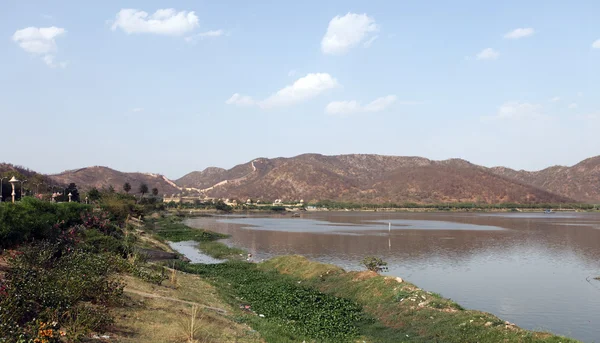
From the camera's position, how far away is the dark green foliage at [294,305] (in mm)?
13641

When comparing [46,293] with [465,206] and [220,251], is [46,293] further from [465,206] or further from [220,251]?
[465,206]

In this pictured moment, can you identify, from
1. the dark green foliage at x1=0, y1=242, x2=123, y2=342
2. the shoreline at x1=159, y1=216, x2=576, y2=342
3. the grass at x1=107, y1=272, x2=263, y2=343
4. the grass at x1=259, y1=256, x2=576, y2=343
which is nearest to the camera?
the dark green foliage at x1=0, y1=242, x2=123, y2=342

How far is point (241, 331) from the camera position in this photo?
12.1m

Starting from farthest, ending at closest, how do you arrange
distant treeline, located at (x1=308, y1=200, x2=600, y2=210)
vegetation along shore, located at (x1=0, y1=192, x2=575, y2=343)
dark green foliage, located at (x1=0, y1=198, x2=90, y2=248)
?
distant treeline, located at (x1=308, y1=200, x2=600, y2=210) → dark green foliage, located at (x1=0, y1=198, x2=90, y2=248) → vegetation along shore, located at (x1=0, y1=192, x2=575, y2=343)

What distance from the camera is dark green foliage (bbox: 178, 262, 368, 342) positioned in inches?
537

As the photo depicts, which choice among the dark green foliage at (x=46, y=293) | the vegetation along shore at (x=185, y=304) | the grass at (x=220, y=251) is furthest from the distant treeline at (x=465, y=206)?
the dark green foliage at (x=46, y=293)

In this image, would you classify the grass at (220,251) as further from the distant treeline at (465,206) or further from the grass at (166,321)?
the distant treeline at (465,206)

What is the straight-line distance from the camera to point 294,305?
17.4 metres

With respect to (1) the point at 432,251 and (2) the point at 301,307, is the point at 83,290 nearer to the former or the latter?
(2) the point at 301,307

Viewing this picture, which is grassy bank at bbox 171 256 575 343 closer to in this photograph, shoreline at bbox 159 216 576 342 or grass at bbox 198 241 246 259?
shoreline at bbox 159 216 576 342

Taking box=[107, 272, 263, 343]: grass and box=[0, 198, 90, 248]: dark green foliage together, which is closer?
box=[107, 272, 263, 343]: grass

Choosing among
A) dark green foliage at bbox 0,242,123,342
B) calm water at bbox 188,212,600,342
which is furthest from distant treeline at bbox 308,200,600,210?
dark green foliage at bbox 0,242,123,342

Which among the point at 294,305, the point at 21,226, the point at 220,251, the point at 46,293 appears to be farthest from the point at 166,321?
the point at 220,251

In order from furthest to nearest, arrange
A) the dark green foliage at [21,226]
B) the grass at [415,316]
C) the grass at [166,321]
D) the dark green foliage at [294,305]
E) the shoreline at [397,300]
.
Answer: the dark green foliage at [21,226] → the dark green foliage at [294,305] → the shoreline at [397,300] → the grass at [415,316] → the grass at [166,321]
